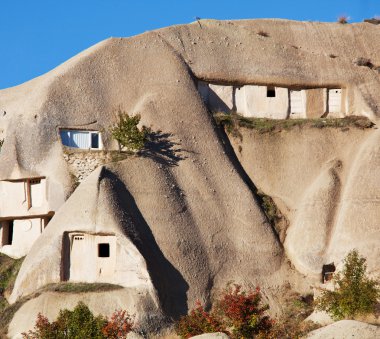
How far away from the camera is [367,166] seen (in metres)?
44.4

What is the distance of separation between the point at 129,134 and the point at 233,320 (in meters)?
9.29

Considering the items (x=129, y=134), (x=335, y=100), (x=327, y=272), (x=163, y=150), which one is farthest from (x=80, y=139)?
(x=335, y=100)

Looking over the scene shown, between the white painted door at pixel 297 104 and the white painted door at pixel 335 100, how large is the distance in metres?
1.19

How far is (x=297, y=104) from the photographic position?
158ft

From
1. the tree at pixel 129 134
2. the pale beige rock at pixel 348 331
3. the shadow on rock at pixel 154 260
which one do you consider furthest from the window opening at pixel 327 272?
the tree at pixel 129 134

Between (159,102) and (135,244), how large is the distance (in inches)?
300

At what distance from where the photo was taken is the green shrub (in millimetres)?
34719

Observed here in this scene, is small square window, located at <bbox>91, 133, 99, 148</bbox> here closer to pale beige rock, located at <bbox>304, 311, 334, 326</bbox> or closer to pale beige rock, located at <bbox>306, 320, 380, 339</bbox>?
pale beige rock, located at <bbox>304, 311, 334, 326</bbox>

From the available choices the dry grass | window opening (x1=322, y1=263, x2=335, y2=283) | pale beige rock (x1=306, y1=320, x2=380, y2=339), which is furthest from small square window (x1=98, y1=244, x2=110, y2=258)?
the dry grass

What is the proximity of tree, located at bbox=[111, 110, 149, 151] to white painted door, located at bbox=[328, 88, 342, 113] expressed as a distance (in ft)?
31.6

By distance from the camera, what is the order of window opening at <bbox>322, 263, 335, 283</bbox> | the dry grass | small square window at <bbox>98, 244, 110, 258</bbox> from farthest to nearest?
the dry grass
window opening at <bbox>322, 263, 335, 283</bbox>
small square window at <bbox>98, 244, 110, 258</bbox>

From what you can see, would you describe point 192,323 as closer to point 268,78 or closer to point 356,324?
point 356,324

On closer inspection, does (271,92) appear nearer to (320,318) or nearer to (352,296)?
(320,318)

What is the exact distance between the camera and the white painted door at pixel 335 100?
48281 millimetres
